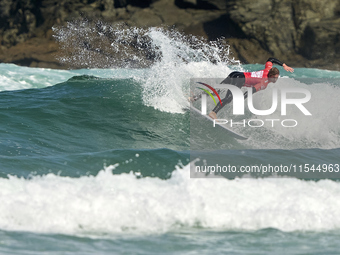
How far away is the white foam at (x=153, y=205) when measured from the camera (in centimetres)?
400

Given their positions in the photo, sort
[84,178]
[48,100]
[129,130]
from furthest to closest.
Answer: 1. [48,100]
2. [129,130]
3. [84,178]

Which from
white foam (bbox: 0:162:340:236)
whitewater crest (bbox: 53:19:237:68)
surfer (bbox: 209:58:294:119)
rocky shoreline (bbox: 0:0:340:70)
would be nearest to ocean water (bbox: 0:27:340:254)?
white foam (bbox: 0:162:340:236)

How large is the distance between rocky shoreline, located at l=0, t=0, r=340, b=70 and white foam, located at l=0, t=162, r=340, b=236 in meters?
17.6

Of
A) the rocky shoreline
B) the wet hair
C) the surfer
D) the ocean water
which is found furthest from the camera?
the rocky shoreline

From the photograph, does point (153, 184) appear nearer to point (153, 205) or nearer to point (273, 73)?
point (153, 205)

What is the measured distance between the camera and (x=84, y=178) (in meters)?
4.97

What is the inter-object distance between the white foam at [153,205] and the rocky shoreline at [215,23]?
57.9 ft

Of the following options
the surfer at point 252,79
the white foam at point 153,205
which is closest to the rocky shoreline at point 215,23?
the surfer at point 252,79

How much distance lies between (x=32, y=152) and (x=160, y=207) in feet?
10.0

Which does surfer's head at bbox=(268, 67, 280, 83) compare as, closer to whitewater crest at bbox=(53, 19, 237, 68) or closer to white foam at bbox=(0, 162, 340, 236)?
white foam at bbox=(0, 162, 340, 236)

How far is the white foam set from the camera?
13.1 feet

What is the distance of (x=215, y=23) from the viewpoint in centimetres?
2192

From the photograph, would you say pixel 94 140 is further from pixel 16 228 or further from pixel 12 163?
pixel 16 228

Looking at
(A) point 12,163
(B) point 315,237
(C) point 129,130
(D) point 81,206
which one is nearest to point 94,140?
(C) point 129,130
